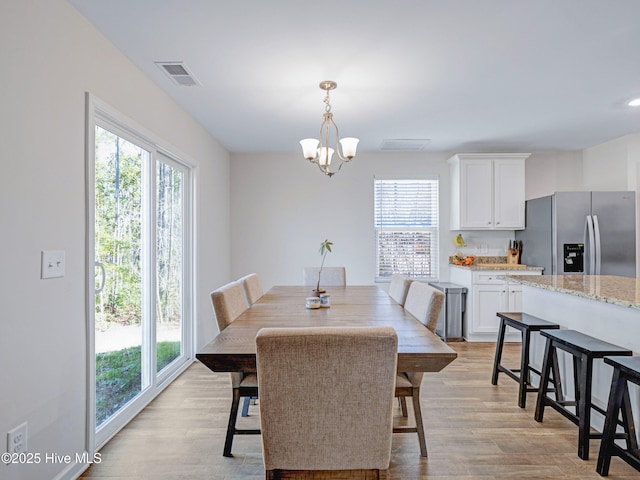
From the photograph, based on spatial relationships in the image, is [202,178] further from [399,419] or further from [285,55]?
→ [399,419]

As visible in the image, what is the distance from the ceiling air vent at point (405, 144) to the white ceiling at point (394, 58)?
17.7 inches

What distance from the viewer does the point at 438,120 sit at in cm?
371

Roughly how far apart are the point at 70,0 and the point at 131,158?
101 centimetres

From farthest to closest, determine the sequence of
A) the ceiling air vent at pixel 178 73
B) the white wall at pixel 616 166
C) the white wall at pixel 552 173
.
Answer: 1. the white wall at pixel 552 173
2. the white wall at pixel 616 166
3. the ceiling air vent at pixel 178 73

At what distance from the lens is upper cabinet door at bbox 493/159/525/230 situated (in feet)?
15.3

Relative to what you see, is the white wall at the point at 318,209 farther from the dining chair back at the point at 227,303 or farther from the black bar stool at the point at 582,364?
the black bar stool at the point at 582,364

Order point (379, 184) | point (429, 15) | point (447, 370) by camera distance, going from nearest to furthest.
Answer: point (429, 15)
point (447, 370)
point (379, 184)

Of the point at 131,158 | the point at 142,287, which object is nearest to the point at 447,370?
the point at 142,287

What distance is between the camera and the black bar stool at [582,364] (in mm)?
2029

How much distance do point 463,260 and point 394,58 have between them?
315 centimetres

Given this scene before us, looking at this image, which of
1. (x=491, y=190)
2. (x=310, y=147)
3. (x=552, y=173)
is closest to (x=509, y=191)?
(x=491, y=190)

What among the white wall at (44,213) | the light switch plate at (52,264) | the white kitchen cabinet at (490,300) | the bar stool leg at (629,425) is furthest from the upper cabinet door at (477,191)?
the light switch plate at (52,264)

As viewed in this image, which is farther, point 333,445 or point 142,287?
point 142,287

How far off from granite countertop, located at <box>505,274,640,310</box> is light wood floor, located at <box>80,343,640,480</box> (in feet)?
3.03
